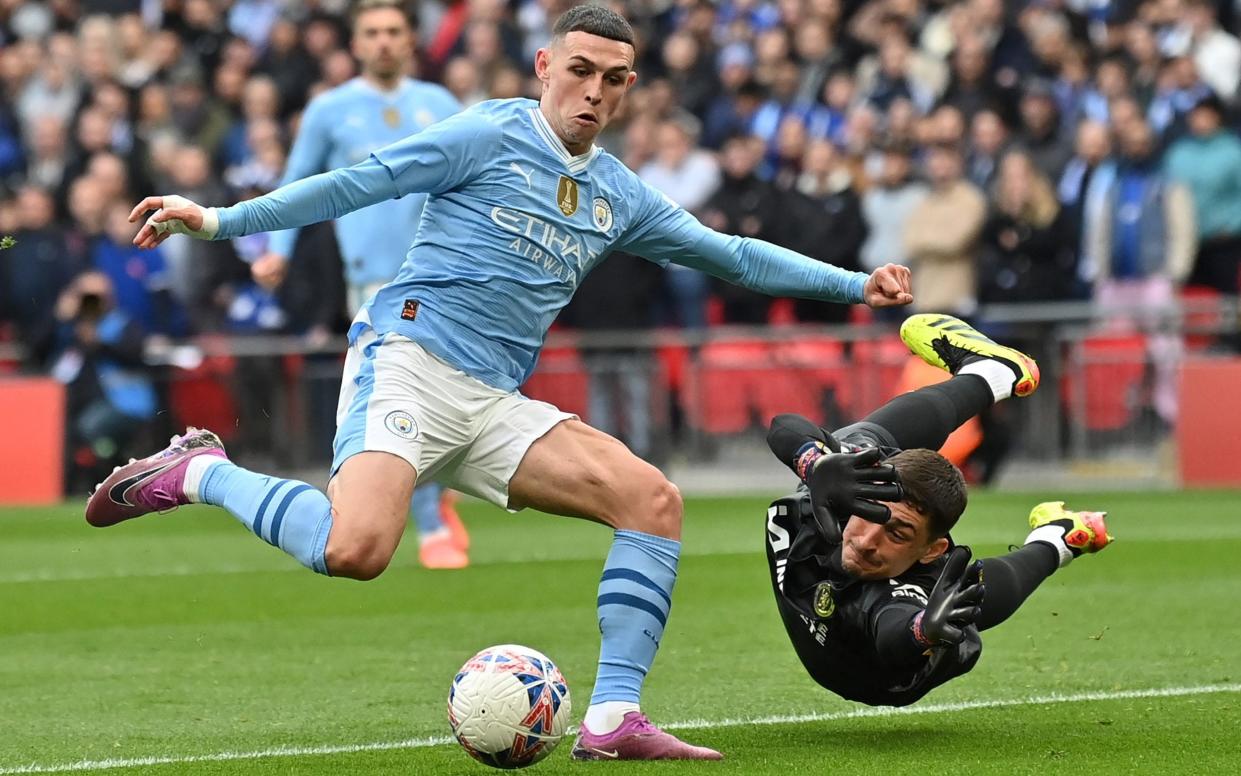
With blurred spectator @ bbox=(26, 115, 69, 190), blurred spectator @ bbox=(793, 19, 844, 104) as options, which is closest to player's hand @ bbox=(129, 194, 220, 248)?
blurred spectator @ bbox=(793, 19, 844, 104)

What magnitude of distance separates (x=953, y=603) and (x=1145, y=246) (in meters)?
10.9

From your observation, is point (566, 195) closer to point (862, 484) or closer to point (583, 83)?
point (583, 83)

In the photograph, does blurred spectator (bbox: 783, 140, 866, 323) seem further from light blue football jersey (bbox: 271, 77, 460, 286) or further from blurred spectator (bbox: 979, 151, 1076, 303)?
light blue football jersey (bbox: 271, 77, 460, 286)

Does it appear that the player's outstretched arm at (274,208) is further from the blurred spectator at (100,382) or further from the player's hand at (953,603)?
the blurred spectator at (100,382)

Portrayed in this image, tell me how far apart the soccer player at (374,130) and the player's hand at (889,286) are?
4.70 m

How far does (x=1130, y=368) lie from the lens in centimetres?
1620

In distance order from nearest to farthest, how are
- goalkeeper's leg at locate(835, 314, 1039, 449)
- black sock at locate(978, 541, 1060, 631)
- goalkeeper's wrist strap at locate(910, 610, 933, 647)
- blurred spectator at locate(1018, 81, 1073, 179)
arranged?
goalkeeper's wrist strap at locate(910, 610, 933, 647) < black sock at locate(978, 541, 1060, 631) < goalkeeper's leg at locate(835, 314, 1039, 449) < blurred spectator at locate(1018, 81, 1073, 179)

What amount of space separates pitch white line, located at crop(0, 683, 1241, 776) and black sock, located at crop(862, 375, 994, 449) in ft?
2.98

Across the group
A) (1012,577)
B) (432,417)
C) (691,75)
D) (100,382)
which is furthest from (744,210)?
(432,417)

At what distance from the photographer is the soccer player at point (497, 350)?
6.54 metres

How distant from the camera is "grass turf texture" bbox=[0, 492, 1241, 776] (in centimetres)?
646

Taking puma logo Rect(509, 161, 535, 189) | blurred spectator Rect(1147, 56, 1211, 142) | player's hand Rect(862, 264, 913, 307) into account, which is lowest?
player's hand Rect(862, 264, 913, 307)

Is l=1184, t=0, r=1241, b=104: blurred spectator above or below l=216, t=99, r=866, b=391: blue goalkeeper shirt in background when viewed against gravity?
above

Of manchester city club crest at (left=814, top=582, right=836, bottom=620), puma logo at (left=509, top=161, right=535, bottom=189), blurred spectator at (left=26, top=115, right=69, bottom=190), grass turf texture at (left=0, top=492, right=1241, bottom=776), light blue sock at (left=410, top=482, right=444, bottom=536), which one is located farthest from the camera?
blurred spectator at (left=26, top=115, right=69, bottom=190)
